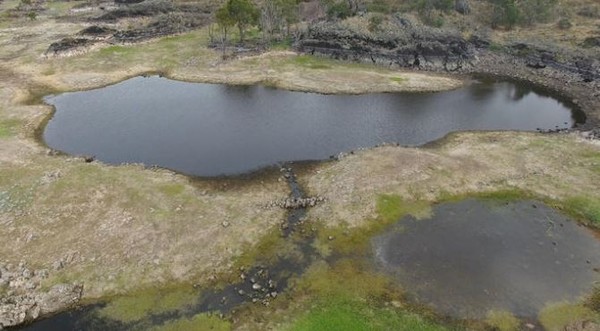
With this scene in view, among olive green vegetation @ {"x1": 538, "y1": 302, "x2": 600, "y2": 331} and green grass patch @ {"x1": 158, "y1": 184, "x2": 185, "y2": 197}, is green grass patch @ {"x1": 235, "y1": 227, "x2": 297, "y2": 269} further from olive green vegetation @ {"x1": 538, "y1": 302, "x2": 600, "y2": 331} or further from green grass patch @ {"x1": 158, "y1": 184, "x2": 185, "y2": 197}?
olive green vegetation @ {"x1": 538, "y1": 302, "x2": 600, "y2": 331}

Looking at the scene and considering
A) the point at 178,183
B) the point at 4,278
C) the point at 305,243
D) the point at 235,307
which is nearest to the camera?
the point at 235,307

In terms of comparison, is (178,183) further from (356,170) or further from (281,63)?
(281,63)

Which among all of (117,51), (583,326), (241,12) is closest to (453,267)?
(583,326)

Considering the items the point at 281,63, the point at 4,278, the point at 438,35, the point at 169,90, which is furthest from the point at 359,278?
the point at 438,35

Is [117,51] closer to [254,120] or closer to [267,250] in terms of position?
[254,120]

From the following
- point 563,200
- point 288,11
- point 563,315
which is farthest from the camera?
point 288,11
